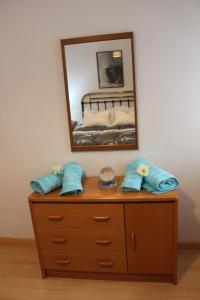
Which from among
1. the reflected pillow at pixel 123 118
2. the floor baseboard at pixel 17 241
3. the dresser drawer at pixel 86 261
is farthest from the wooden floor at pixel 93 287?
the reflected pillow at pixel 123 118

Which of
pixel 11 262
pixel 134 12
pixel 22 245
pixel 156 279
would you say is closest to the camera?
pixel 134 12

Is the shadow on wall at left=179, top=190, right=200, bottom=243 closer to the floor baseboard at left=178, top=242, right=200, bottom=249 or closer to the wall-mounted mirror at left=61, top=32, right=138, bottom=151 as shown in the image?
the floor baseboard at left=178, top=242, right=200, bottom=249

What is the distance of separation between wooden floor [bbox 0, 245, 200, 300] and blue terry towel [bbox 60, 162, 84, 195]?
75 centimetres

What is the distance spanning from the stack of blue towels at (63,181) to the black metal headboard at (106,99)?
0.49 metres

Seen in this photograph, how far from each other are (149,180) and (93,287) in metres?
0.92

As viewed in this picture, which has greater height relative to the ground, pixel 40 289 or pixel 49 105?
pixel 49 105

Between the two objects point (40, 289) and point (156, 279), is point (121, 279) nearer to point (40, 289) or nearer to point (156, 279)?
point (156, 279)

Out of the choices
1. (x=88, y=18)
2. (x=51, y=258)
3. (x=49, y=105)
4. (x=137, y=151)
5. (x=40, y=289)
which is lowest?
(x=40, y=289)

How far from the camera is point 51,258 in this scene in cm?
206

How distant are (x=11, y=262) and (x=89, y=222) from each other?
0.97 m

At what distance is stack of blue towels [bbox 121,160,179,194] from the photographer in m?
1.78

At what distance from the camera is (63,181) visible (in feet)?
6.42

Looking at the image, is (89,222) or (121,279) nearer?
(89,222)

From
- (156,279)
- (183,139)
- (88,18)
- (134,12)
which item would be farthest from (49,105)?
(156,279)
